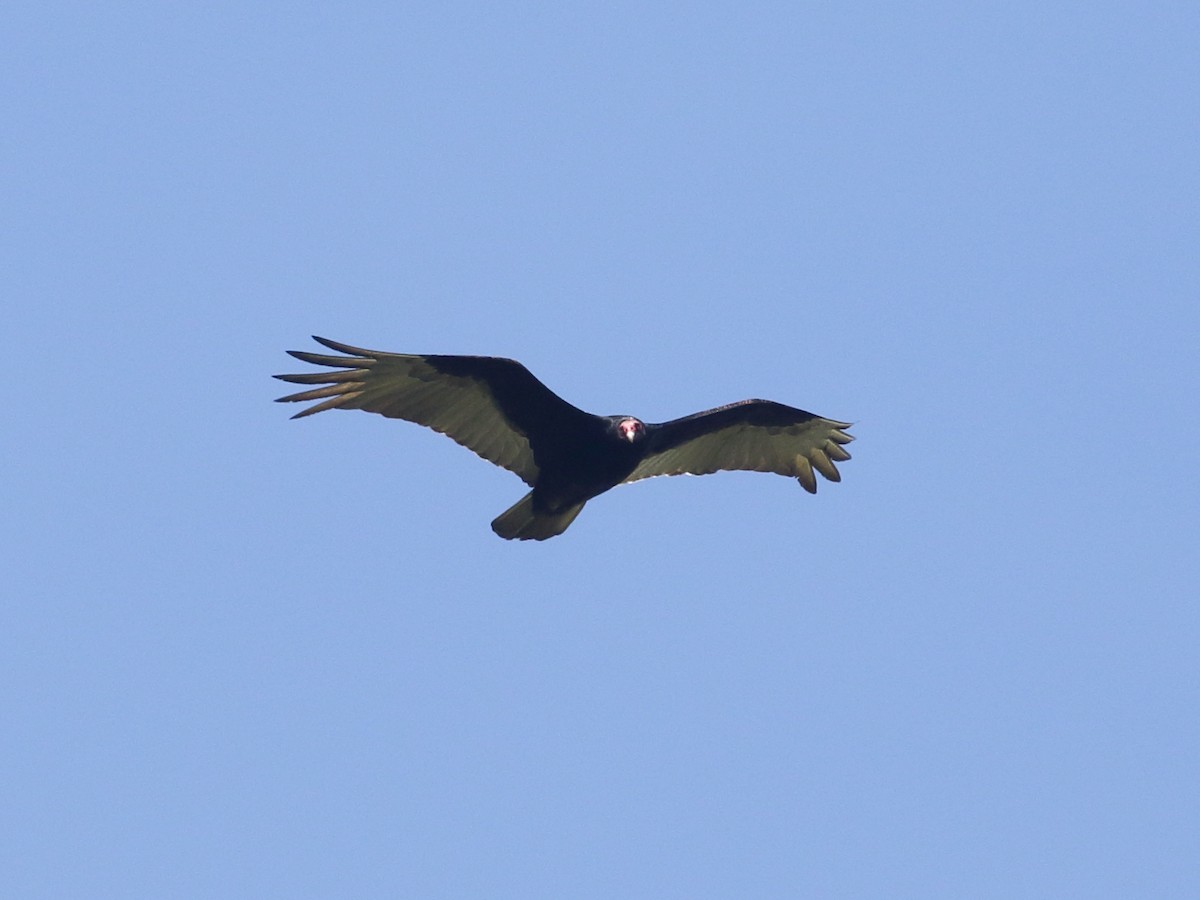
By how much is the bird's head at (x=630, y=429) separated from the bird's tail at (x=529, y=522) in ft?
2.79

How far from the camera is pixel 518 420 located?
534 inches

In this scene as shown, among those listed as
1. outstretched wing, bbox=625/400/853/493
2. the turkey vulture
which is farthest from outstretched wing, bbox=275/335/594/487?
outstretched wing, bbox=625/400/853/493

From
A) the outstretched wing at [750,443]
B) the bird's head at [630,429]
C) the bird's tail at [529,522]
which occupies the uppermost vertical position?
the outstretched wing at [750,443]

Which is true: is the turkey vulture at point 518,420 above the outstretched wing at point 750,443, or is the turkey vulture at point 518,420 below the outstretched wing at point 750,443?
below

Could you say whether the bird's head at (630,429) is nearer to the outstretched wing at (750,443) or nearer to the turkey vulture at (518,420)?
the turkey vulture at (518,420)

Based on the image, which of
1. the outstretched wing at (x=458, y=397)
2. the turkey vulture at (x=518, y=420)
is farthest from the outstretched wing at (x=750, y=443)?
the outstretched wing at (x=458, y=397)

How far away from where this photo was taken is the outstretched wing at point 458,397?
12.9 metres

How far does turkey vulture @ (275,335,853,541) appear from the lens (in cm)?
1302

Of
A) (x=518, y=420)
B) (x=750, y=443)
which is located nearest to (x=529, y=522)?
(x=518, y=420)

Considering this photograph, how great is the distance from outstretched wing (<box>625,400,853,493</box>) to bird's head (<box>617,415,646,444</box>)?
1.94 feet

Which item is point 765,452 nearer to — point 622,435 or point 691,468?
point 691,468

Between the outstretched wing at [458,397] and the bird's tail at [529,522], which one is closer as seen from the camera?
the outstretched wing at [458,397]

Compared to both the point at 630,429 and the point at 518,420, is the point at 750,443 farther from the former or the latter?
the point at 518,420

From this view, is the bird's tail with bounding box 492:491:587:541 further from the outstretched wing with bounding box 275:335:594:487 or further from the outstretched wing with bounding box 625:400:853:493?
the outstretched wing with bounding box 625:400:853:493
